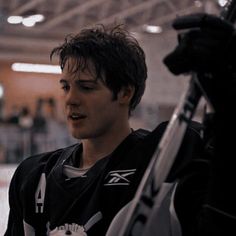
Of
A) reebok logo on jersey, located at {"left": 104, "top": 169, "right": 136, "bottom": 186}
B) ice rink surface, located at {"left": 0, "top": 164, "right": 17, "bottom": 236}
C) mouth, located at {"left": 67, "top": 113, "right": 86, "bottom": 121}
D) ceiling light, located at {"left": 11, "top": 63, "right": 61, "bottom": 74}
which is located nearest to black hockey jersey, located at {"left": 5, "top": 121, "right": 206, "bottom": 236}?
reebok logo on jersey, located at {"left": 104, "top": 169, "right": 136, "bottom": 186}

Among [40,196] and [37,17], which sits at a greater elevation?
[37,17]

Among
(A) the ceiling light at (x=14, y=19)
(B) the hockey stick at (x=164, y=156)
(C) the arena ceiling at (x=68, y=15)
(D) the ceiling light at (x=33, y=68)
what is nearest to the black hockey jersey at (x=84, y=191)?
(B) the hockey stick at (x=164, y=156)

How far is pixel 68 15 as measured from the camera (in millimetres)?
14500

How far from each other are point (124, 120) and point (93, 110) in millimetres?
118

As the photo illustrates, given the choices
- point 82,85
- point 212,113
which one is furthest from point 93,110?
point 212,113

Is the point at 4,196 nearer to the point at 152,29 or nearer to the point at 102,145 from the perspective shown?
the point at 102,145

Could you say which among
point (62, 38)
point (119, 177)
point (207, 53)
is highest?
point (62, 38)

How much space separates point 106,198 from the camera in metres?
1.38

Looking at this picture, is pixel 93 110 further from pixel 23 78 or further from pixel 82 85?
pixel 23 78

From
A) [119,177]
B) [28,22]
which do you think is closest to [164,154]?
[119,177]

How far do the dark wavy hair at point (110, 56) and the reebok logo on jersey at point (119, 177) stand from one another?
19cm

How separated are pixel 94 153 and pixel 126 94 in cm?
17

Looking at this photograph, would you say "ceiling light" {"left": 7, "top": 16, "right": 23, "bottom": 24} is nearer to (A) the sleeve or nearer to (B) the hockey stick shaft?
(A) the sleeve

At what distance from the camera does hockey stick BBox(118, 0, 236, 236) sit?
100cm
